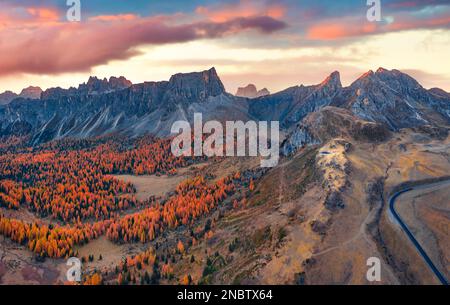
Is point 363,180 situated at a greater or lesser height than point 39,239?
greater

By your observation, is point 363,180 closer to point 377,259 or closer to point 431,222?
point 431,222

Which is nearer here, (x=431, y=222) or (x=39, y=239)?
(x=431, y=222)


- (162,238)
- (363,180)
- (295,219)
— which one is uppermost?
(363,180)

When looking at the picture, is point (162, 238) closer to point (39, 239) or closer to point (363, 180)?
point (39, 239)

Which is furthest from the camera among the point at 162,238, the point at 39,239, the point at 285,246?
the point at 162,238
